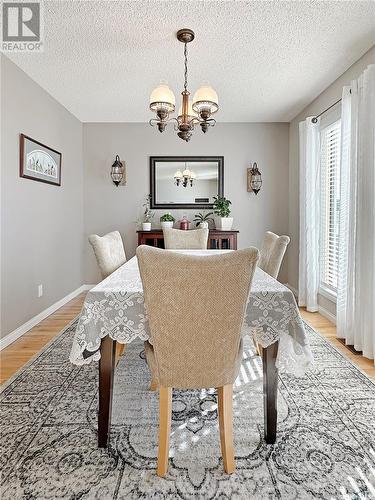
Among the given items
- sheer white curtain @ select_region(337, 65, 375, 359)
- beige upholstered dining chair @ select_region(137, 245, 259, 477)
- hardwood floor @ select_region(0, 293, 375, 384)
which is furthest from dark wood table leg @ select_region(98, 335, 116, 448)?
sheer white curtain @ select_region(337, 65, 375, 359)

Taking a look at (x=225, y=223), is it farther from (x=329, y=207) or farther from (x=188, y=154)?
(x=329, y=207)

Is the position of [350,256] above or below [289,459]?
above

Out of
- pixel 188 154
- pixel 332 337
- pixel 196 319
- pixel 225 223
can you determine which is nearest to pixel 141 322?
pixel 196 319

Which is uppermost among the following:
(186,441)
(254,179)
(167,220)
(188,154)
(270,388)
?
(188,154)

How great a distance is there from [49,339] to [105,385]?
174 cm

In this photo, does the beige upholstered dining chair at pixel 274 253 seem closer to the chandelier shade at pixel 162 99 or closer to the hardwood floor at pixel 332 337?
the hardwood floor at pixel 332 337

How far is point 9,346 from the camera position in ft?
9.46

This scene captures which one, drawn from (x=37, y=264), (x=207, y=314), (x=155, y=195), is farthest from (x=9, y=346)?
(x=155, y=195)

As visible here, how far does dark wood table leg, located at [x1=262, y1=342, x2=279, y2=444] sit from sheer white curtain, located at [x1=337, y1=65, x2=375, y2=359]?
1.39 meters

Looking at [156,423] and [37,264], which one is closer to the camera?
[156,423]

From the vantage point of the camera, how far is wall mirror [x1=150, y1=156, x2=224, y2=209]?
4.97m

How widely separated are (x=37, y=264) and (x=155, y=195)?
2.09m

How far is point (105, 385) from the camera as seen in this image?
5.12ft

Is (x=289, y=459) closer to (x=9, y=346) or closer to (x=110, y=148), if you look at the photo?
(x=9, y=346)
